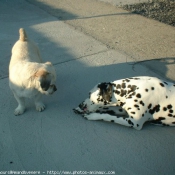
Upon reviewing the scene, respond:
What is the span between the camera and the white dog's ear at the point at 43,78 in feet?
11.9

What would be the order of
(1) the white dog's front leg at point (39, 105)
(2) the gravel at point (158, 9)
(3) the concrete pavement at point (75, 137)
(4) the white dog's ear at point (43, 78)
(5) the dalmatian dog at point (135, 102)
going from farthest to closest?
1. (2) the gravel at point (158, 9)
2. (1) the white dog's front leg at point (39, 105)
3. (5) the dalmatian dog at point (135, 102)
4. (4) the white dog's ear at point (43, 78)
5. (3) the concrete pavement at point (75, 137)

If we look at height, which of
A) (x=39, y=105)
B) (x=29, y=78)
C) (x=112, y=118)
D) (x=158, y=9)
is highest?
(x=158, y=9)

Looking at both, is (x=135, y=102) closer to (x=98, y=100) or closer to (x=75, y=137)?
(x=98, y=100)

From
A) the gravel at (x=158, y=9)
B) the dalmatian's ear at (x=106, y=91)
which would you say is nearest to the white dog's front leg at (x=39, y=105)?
the dalmatian's ear at (x=106, y=91)

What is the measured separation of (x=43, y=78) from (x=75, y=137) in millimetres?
1031

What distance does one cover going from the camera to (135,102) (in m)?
3.86

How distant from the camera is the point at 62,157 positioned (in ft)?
11.6

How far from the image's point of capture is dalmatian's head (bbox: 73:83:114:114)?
4039 mm

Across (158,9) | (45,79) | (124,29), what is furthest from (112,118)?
(158,9)

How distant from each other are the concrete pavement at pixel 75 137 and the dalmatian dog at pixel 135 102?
150mm

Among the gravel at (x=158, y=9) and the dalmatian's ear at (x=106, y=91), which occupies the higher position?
the gravel at (x=158, y=9)

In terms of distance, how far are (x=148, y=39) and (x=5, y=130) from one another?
4620mm

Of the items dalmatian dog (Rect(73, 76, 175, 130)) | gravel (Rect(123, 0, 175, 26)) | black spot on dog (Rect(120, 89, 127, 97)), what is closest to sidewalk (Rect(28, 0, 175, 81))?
gravel (Rect(123, 0, 175, 26))

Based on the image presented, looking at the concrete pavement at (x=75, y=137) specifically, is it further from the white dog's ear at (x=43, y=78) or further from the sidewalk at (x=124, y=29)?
the white dog's ear at (x=43, y=78)
